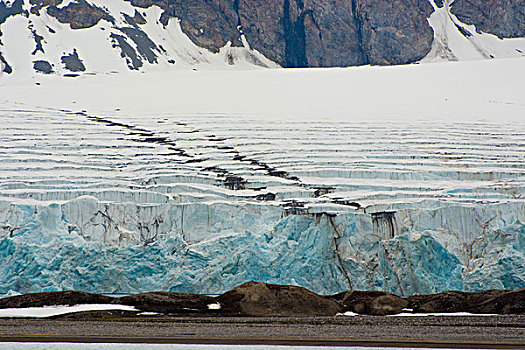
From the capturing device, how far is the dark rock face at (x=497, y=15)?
6631cm

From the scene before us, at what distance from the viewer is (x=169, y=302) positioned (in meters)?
9.66

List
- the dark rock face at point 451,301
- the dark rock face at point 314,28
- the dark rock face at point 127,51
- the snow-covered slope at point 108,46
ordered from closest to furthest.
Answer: the dark rock face at point 451,301 → the snow-covered slope at point 108,46 → the dark rock face at point 127,51 → the dark rock face at point 314,28

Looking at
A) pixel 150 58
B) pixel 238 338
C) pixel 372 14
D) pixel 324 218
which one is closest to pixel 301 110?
pixel 324 218

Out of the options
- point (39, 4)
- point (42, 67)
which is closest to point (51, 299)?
point (42, 67)

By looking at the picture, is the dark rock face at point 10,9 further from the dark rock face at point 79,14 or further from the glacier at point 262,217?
the glacier at point 262,217

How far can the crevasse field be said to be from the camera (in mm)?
11016

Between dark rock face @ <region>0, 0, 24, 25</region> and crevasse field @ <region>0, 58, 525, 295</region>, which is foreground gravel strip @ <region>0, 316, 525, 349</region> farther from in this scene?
dark rock face @ <region>0, 0, 24, 25</region>

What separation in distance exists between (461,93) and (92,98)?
1102cm

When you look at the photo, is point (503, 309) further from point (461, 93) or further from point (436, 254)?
point (461, 93)

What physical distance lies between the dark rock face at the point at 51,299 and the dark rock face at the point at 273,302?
75.8 inches

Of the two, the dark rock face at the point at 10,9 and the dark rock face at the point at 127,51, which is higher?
the dark rock face at the point at 10,9

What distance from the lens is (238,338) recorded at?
7301 mm

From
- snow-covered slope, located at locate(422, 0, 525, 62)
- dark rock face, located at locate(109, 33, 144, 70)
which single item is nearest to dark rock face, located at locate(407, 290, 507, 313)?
dark rock face, located at locate(109, 33, 144, 70)

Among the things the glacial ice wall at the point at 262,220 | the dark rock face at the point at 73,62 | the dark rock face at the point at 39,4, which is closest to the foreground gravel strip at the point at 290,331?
the glacial ice wall at the point at 262,220
